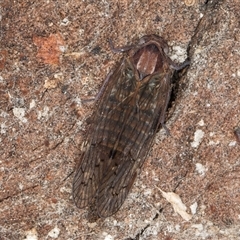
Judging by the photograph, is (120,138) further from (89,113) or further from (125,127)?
(89,113)

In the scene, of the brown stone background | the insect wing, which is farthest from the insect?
the brown stone background

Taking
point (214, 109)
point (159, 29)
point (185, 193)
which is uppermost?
point (159, 29)

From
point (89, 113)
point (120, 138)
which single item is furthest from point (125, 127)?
point (89, 113)

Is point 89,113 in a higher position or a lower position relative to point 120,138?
higher

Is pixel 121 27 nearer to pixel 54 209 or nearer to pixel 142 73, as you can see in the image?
pixel 142 73

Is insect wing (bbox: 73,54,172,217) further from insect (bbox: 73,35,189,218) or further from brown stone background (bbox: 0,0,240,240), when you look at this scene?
brown stone background (bbox: 0,0,240,240)

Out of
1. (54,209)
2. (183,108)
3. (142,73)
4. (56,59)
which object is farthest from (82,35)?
(54,209)

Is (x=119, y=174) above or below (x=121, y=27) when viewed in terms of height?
below
